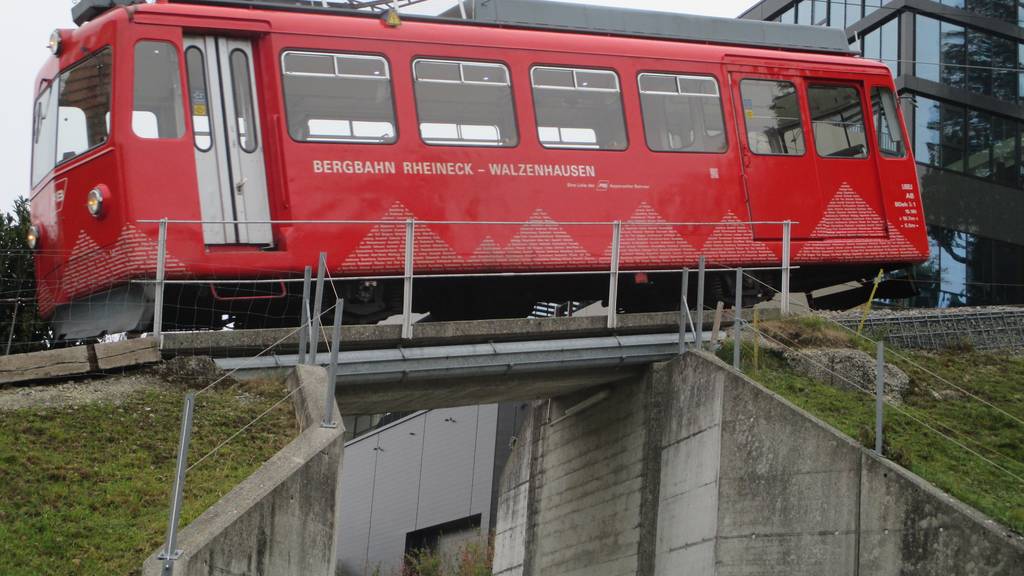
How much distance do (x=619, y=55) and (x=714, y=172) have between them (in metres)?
1.95

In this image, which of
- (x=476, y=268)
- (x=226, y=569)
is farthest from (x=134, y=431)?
(x=476, y=268)

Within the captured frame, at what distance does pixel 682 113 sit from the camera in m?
18.7

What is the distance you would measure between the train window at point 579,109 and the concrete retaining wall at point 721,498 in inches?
124

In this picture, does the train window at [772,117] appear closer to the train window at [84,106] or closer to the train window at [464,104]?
the train window at [464,104]

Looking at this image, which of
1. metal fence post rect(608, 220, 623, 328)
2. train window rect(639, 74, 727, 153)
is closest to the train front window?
metal fence post rect(608, 220, 623, 328)

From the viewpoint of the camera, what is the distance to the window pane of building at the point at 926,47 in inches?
1309

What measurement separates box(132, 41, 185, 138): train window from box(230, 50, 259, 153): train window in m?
0.66

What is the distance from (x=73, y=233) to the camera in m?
16.1

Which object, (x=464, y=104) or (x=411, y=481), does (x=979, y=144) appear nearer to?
(x=411, y=481)

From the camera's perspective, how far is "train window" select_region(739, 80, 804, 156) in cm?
1898

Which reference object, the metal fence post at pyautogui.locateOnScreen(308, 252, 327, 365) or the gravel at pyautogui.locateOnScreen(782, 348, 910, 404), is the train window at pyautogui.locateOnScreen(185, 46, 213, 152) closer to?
the metal fence post at pyautogui.locateOnScreen(308, 252, 327, 365)

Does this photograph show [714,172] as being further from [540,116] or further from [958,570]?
[958,570]

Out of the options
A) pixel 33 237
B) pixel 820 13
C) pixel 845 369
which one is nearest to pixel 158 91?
pixel 33 237

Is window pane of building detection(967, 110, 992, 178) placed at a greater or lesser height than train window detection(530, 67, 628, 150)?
greater
